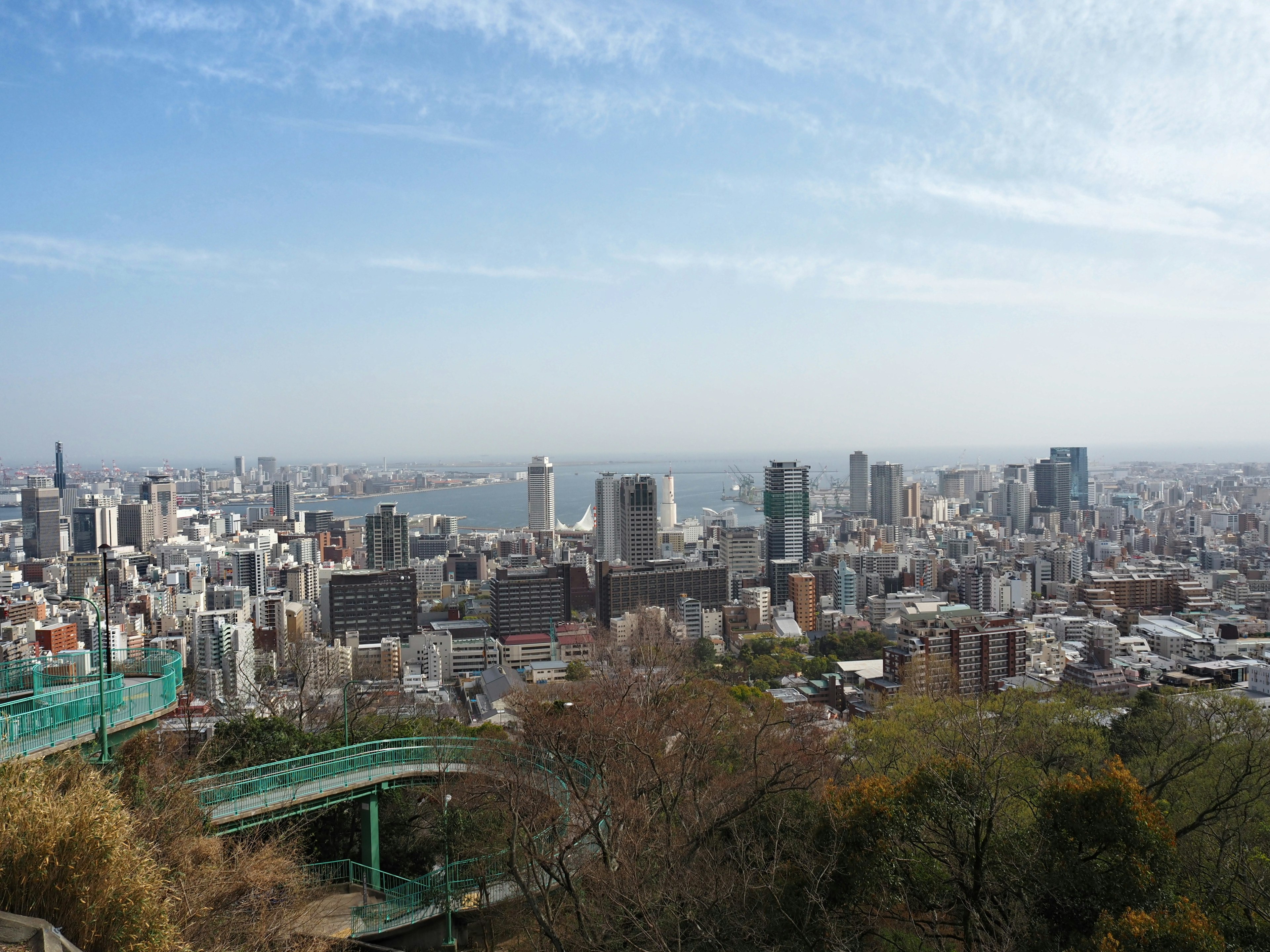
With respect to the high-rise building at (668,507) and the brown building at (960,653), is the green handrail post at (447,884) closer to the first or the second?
the brown building at (960,653)

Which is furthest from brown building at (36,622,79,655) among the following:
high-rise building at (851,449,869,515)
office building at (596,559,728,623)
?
high-rise building at (851,449,869,515)

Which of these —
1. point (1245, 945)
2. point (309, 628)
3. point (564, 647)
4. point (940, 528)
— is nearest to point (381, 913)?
point (1245, 945)

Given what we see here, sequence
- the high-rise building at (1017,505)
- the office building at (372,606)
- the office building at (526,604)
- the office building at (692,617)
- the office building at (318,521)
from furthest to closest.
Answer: the high-rise building at (1017,505) → the office building at (318,521) → the office building at (372,606) → the office building at (526,604) → the office building at (692,617)

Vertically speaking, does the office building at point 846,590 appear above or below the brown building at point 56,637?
below

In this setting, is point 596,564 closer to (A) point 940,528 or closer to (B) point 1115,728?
(B) point 1115,728

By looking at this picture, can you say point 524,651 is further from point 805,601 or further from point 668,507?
point 668,507

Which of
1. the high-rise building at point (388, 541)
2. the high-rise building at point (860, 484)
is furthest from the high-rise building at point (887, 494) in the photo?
the high-rise building at point (388, 541)

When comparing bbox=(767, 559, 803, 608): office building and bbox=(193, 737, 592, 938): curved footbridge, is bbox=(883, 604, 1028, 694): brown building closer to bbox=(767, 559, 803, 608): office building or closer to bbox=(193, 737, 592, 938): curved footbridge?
bbox=(193, 737, 592, 938): curved footbridge
